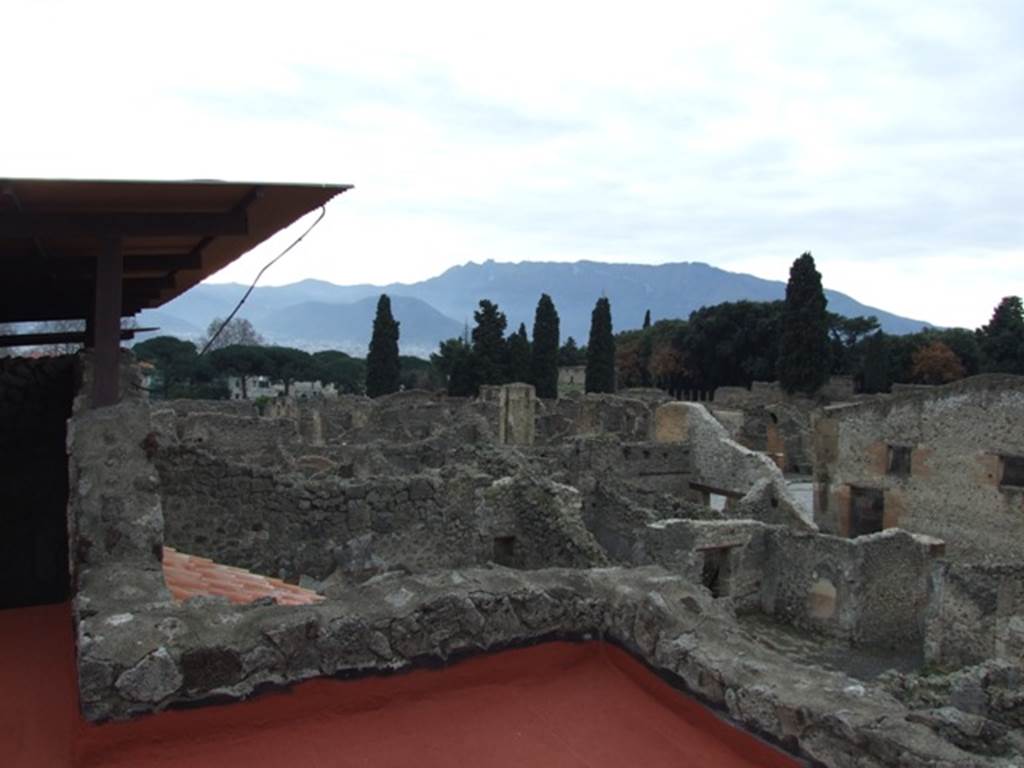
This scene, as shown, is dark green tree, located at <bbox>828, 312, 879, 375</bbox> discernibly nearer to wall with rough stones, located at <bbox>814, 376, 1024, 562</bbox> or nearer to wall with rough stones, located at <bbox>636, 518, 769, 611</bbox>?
wall with rough stones, located at <bbox>814, 376, 1024, 562</bbox>

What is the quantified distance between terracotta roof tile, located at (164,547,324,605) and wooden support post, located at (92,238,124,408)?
1097mm

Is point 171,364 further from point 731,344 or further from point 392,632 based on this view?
point 392,632

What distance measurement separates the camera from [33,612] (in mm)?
4645

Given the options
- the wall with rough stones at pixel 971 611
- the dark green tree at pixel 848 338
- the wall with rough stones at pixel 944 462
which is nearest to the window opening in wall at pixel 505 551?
the wall with rough stones at pixel 971 611

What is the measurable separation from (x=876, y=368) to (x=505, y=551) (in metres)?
59.7

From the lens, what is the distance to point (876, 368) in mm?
63594

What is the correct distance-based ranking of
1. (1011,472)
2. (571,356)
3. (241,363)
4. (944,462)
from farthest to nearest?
(571,356), (241,363), (944,462), (1011,472)

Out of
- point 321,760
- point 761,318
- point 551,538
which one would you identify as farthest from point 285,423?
point 761,318

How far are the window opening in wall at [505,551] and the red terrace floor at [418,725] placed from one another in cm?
620

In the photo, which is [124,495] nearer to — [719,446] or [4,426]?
[4,426]

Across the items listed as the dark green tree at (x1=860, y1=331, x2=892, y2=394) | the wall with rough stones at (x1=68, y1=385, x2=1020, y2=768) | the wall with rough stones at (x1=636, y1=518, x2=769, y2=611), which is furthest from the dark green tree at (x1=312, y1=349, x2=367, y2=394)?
the wall with rough stones at (x1=68, y1=385, x2=1020, y2=768)

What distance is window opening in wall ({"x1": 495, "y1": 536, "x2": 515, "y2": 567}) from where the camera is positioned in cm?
1005

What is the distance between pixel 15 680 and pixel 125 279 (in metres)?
3.45

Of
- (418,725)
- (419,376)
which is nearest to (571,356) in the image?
(419,376)
